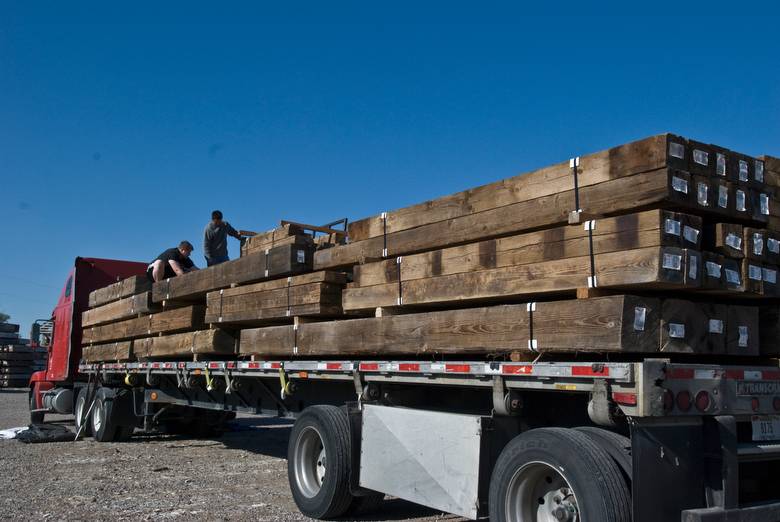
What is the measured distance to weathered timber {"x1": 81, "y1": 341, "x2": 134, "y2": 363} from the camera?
40.6ft

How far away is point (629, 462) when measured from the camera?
4.27m

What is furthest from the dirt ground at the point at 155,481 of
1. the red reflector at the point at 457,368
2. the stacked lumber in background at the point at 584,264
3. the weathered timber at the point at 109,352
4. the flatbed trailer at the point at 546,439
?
the red reflector at the point at 457,368

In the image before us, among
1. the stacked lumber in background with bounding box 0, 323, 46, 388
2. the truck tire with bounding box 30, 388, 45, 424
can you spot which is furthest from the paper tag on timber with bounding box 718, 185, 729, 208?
the stacked lumber in background with bounding box 0, 323, 46, 388

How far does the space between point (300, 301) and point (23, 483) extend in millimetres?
4149

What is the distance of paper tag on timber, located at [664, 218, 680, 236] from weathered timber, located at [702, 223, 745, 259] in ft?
1.46

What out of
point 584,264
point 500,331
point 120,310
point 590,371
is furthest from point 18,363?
point 590,371

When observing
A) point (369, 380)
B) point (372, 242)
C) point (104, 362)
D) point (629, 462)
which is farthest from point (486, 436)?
point (104, 362)

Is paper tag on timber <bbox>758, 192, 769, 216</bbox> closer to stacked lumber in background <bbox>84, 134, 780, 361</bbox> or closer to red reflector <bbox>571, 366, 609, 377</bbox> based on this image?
stacked lumber in background <bbox>84, 134, 780, 361</bbox>

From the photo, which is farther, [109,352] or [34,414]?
[34,414]

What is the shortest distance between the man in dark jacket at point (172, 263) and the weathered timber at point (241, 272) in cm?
50

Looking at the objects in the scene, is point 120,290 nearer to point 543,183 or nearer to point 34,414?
point 34,414

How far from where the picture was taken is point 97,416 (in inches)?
529

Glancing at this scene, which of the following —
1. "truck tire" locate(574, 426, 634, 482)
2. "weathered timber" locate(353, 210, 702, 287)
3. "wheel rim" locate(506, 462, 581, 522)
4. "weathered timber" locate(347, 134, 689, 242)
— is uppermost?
"weathered timber" locate(347, 134, 689, 242)

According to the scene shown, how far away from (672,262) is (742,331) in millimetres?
1054
